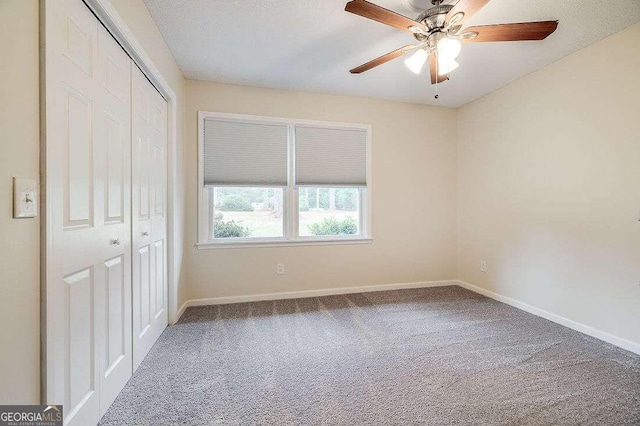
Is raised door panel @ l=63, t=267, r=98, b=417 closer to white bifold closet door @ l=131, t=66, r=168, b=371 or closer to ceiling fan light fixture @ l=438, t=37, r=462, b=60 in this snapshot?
white bifold closet door @ l=131, t=66, r=168, b=371

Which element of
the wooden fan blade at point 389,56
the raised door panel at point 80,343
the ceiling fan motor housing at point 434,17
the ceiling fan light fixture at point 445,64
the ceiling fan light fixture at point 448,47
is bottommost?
the raised door panel at point 80,343

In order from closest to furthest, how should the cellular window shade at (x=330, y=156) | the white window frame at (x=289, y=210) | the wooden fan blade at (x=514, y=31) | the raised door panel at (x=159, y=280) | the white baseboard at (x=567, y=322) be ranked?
the wooden fan blade at (x=514, y=31), the white baseboard at (x=567, y=322), the raised door panel at (x=159, y=280), the white window frame at (x=289, y=210), the cellular window shade at (x=330, y=156)

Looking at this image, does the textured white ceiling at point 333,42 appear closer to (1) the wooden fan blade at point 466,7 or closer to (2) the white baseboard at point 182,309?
(1) the wooden fan blade at point 466,7

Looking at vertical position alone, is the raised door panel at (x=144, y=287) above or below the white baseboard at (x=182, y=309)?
above

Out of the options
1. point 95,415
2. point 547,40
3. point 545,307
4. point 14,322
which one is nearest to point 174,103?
point 14,322

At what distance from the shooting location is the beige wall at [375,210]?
122 inches

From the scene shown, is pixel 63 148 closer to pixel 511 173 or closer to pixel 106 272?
pixel 106 272

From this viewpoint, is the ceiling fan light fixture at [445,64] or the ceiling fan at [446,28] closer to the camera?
the ceiling fan at [446,28]

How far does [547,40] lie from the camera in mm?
2285

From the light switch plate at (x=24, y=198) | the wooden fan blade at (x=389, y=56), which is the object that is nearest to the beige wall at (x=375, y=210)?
the wooden fan blade at (x=389, y=56)

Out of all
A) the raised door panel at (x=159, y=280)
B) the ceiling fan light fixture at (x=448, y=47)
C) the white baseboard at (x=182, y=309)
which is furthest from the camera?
the white baseboard at (x=182, y=309)

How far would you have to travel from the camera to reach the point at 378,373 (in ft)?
6.01

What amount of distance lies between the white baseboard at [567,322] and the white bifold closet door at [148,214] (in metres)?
3.68

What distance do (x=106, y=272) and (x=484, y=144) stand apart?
404 centimetres
